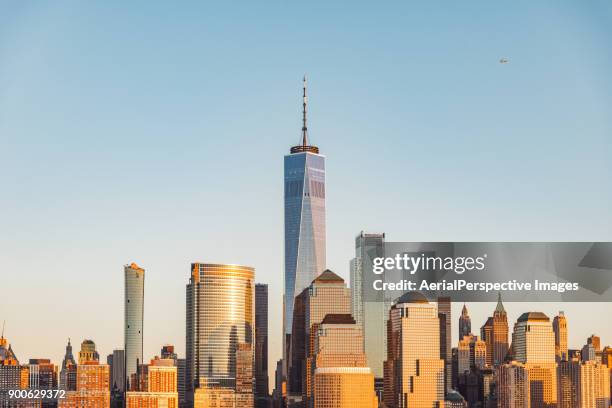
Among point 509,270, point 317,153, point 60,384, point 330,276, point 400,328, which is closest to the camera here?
point 509,270

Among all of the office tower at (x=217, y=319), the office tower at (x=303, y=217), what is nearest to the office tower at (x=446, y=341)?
the office tower at (x=217, y=319)

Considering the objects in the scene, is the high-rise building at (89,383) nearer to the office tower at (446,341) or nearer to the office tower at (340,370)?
the office tower at (340,370)

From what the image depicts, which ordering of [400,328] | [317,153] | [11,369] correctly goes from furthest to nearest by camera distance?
[317,153] → [400,328] → [11,369]

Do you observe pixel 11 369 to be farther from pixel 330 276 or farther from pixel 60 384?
pixel 330 276

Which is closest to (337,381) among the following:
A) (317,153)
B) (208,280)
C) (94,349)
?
(94,349)

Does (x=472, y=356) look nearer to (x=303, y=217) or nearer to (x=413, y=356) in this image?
(x=413, y=356)

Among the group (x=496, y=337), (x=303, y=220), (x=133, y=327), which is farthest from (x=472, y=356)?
(x=303, y=220)
